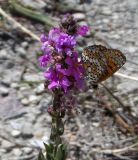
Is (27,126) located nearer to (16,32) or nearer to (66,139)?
(66,139)

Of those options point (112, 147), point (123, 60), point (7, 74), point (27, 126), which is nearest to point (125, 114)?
point (112, 147)

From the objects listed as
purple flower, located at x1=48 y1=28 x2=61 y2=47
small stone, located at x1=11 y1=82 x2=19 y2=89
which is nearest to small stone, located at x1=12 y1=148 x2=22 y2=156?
small stone, located at x1=11 y1=82 x2=19 y2=89

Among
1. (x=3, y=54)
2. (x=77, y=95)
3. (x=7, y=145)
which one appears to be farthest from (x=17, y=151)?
(x=3, y=54)

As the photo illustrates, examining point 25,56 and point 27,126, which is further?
point 25,56

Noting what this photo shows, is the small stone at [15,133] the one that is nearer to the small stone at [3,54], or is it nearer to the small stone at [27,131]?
the small stone at [27,131]

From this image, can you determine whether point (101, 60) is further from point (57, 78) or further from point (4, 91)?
point (4, 91)

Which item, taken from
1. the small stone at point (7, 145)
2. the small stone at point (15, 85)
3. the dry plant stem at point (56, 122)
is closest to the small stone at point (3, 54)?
the small stone at point (15, 85)
